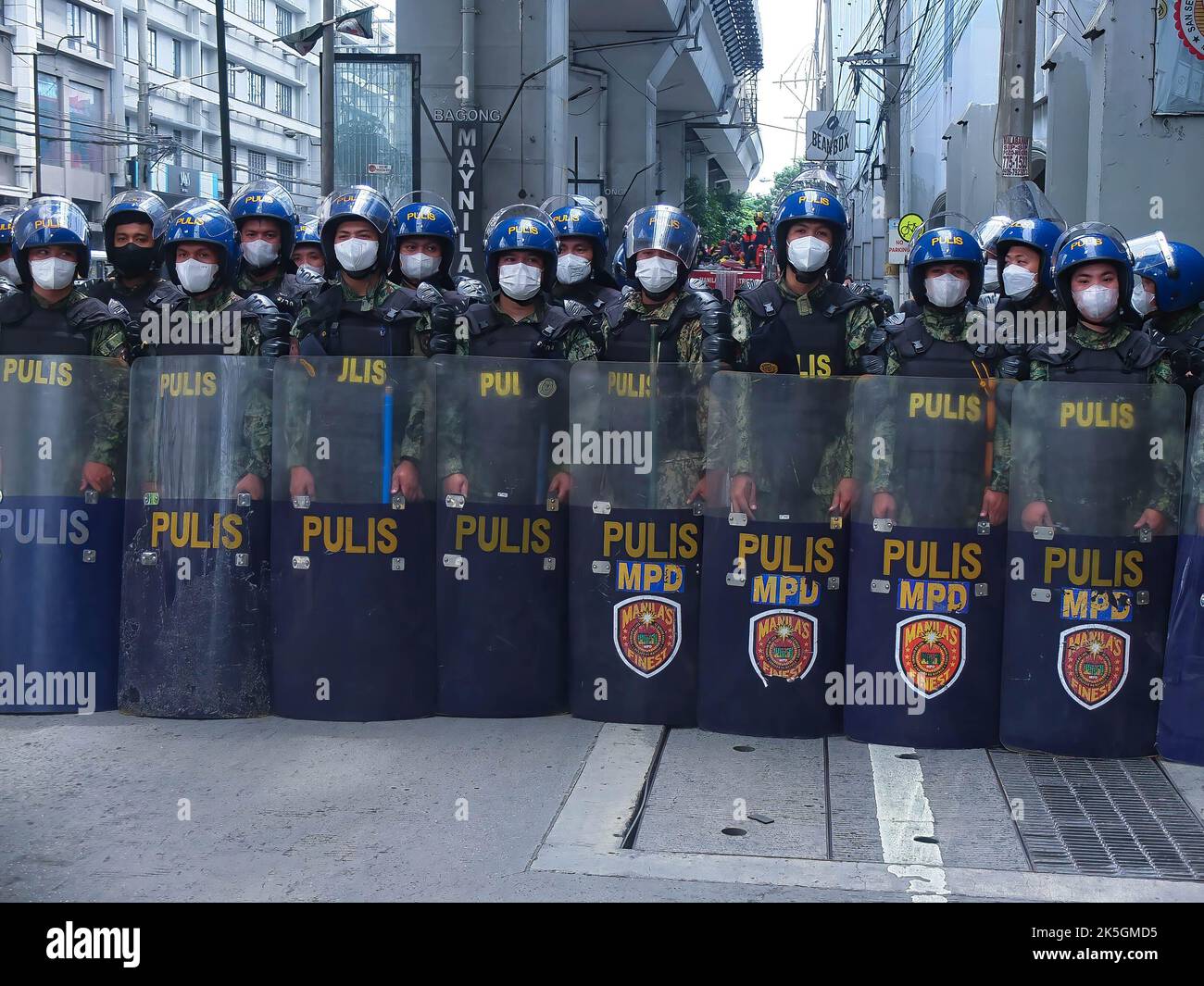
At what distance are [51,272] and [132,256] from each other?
2.63 ft

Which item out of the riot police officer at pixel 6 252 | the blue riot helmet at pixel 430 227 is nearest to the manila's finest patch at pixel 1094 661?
the blue riot helmet at pixel 430 227

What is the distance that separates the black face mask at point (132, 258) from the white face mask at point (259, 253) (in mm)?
735

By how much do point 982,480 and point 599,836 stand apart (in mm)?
2396

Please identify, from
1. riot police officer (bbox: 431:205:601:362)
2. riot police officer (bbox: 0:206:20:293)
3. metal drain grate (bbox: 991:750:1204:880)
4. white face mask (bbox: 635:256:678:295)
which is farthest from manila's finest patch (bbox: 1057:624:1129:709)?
riot police officer (bbox: 0:206:20:293)

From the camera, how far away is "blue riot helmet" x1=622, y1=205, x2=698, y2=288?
7.05 meters

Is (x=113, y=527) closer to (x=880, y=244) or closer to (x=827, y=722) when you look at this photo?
(x=827, y=722)

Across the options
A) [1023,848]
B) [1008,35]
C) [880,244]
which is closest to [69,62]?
[880,244]

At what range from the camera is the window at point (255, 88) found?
7300 centimetres

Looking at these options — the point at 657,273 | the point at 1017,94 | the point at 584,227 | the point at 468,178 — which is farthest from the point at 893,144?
the point at 657,273

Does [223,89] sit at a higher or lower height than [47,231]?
higher

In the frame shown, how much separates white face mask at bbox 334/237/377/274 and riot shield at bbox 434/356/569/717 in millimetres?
781

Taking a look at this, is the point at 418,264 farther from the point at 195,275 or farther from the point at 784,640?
the point at 784,640

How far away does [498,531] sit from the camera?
682 cm

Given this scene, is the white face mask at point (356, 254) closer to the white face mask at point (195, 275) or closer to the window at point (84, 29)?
the white face mask at point (195, 275)
